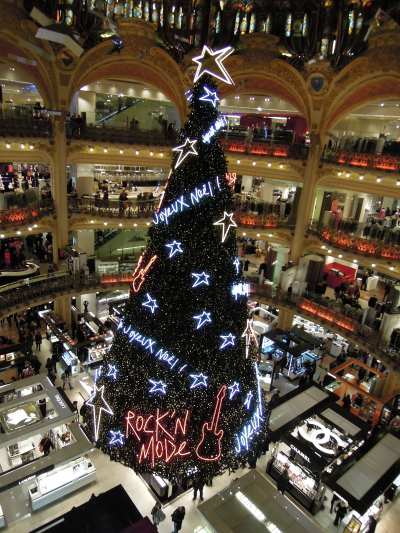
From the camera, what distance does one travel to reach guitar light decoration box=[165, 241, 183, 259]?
7039 mm

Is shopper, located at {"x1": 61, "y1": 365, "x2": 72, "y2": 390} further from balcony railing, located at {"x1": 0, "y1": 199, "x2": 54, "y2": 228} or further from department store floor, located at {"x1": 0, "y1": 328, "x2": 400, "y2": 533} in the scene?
balcony railing, located at {"x1": 0, "y1": 199, "x2": 54, "y2": 228}

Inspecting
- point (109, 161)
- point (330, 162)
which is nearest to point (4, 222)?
point (109, 161)

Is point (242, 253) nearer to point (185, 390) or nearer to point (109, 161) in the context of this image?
point (109, 161)

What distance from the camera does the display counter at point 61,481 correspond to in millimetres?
11336

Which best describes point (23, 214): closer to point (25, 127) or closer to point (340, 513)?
point (25, 127)

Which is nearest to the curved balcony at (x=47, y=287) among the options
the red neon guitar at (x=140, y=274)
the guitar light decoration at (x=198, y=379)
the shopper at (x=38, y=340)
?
the shopper at (x=38, y=340)

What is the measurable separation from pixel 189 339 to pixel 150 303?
1.00 m

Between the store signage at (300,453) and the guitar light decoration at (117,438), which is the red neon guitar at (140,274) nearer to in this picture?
the guitar light decoration at (117,438)

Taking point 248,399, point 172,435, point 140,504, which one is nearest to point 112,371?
point 172,435

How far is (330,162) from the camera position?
1877 centimetres

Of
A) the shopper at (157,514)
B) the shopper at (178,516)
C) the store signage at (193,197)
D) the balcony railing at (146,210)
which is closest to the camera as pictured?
the store signage at (193,197)

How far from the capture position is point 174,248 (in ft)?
23.2

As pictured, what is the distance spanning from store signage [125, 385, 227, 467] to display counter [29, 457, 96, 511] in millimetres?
5023

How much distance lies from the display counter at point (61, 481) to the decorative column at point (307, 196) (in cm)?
1402
